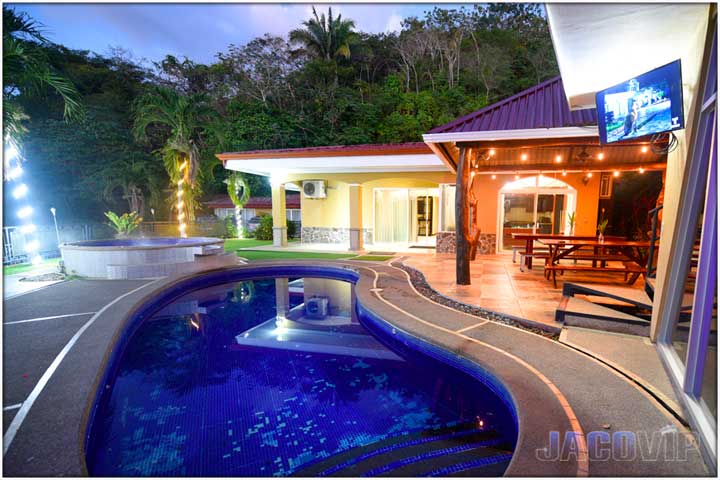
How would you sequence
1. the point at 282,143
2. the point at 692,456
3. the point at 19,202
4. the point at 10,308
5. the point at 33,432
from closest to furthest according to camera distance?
the point at 692,456 → the point at 33,432 → the point at 10,308 → the point at 19,202 → the point at 282,143

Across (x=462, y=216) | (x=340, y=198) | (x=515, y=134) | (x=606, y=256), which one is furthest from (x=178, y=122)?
(x=606, y=256)

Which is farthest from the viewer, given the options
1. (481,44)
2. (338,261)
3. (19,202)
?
(481,44)

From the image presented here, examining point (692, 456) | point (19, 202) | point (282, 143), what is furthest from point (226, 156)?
point (692, 456)

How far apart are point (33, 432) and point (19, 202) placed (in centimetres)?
1010

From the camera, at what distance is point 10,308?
6.27 metres

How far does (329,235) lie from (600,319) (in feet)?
39.3

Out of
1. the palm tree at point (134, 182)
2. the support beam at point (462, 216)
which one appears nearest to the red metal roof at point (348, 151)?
the support beam at point (462, 216)

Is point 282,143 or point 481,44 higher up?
point 481,44

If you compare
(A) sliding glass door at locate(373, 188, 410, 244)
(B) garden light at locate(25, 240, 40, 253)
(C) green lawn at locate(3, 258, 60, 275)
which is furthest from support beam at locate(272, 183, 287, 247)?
(B) garden light at locate(25, 240, 40, 253)

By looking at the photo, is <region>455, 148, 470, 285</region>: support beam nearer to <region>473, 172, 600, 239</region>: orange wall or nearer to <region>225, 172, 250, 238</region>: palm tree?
<region>473, 172, 600, 239</region>: orange wall

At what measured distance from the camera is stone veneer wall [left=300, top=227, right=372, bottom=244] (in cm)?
1561

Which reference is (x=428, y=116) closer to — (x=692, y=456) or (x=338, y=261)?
(x=338, y=261)

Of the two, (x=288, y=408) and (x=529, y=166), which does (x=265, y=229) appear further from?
(x=288, y=408)

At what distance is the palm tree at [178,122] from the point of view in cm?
1248
